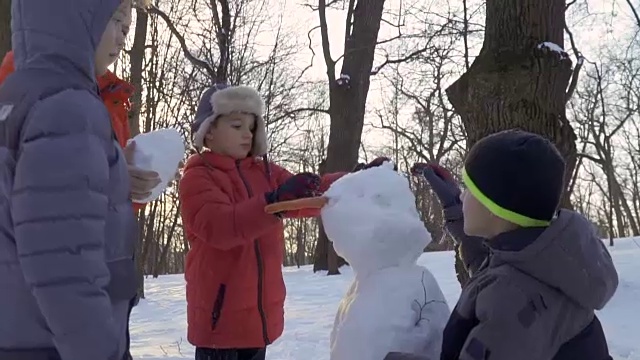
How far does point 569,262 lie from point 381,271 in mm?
540

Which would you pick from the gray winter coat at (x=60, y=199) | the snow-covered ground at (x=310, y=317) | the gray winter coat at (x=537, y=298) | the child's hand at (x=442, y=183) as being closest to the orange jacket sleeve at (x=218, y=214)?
the child's hand at (x=442, y=183)

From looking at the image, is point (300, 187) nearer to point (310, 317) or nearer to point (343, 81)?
point (310, 317)

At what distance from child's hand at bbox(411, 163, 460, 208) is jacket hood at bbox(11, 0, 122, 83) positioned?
3.54ft

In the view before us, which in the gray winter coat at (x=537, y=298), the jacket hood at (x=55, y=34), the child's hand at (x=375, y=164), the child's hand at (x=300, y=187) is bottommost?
the gray winter coat at (x=537, y=298)

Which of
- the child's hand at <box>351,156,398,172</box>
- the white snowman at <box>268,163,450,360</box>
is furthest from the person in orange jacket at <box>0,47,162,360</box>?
the child's hand at <box>351,156,398,172</box>

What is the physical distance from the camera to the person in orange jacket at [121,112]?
82.1 inches

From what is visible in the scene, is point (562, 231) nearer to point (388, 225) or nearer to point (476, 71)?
point (388, 225)

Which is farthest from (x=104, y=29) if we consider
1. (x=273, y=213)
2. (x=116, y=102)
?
(x=273, y=213)

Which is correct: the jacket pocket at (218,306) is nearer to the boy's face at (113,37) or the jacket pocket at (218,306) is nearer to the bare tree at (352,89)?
the boy's face at (113,37)

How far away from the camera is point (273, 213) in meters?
2.63

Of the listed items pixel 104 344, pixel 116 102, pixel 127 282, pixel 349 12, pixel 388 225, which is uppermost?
pixel 349 12

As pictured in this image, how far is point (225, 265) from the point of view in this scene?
2.90 m

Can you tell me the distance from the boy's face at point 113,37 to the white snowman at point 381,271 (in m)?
0.69

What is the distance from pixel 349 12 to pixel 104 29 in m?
12.3
